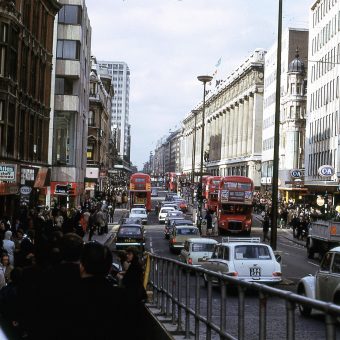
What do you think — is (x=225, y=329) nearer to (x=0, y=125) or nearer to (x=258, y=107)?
(x=0, y=125)

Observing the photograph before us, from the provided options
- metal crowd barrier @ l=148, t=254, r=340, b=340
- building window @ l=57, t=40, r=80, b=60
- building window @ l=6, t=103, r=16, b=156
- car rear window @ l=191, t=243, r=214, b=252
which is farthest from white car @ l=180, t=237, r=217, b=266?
building window @ l=57, t=40, r=80, b=60

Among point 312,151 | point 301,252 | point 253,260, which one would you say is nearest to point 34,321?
point 253,260

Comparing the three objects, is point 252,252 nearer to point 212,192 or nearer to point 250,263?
point 250,263

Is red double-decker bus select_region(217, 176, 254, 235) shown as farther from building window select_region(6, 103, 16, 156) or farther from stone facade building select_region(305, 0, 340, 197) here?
building window select_region(6, 103, 16, 156)

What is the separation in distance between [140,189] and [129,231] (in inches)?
1659

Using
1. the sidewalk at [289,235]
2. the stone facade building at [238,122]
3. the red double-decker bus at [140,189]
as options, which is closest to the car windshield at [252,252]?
the sidewalk at [289,235]

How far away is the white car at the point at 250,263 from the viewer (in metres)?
20.9

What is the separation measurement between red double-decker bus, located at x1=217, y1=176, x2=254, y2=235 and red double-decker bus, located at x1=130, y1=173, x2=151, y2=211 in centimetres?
2402

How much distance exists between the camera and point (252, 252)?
71.1 feet

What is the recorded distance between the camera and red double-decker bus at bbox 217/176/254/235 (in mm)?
54344

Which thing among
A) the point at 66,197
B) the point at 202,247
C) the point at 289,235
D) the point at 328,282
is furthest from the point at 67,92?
the point at 328,282

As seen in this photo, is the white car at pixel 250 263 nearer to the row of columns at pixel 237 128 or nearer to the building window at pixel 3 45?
the building window at pixel 3 45

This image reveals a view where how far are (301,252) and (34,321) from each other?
Result: 124 feet

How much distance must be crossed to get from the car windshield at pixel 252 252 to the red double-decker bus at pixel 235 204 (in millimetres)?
32504
